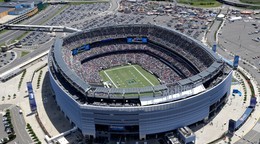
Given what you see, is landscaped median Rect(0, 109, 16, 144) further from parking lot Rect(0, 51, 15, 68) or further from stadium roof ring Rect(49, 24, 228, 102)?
parking lot Rect(0, 51, 15, 68)

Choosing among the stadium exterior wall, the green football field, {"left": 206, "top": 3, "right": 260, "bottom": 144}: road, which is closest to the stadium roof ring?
the stadium exterior wall

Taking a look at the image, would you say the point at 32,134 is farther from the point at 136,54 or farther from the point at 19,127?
the point at 136,54

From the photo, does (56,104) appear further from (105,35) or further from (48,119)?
(105,35)

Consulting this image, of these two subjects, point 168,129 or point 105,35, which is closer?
point 168,129

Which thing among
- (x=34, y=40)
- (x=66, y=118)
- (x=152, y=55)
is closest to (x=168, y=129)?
(x=66, y=118)

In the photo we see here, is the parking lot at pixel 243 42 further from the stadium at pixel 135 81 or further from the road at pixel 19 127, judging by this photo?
the road at pixel 19 127

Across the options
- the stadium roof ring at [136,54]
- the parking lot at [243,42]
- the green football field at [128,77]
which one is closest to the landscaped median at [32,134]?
the stadium roof ring at [136,54]
